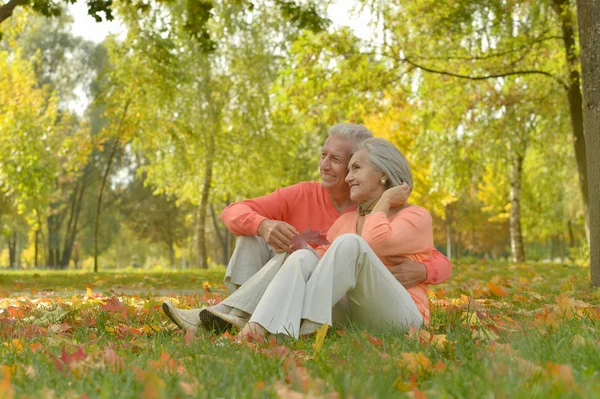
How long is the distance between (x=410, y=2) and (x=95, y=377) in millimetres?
11709

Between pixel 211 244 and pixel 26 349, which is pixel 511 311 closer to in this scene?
pixel 26 349

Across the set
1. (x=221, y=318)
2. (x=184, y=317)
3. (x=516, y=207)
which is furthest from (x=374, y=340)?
(x=516, y=207)

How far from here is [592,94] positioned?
7184 mm

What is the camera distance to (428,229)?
4152 mm

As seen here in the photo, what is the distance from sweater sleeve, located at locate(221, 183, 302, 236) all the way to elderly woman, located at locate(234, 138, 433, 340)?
0.48 metres

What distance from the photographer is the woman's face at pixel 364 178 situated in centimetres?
419

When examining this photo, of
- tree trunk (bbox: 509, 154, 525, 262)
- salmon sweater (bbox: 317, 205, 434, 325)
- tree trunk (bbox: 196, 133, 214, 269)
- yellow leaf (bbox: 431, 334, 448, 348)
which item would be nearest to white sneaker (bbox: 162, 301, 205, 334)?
salmon sweater (bbox: 317, 205, 434, 325)

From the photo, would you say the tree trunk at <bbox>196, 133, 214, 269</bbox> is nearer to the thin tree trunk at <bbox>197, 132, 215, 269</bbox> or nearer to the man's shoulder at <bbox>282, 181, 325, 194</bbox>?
the thin tree trunk at <bbox>197, 132, 215, 269</bbox>

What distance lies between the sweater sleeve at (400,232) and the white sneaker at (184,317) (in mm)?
1130

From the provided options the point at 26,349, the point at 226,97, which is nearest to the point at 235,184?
the point at 226,97

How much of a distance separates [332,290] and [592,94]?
15.4 ft

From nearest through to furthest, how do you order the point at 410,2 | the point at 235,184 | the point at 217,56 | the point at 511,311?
the point at 511,311, the point at 410,2, the point at 217,56, the point at 235,184

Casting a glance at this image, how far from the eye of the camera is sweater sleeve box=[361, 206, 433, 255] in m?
3.92

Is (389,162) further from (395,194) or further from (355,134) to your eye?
(355,134)
